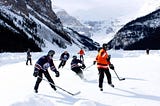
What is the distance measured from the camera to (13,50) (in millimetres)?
116875

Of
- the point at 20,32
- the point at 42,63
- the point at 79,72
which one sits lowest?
the point at 79,72

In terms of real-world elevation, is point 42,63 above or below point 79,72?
above

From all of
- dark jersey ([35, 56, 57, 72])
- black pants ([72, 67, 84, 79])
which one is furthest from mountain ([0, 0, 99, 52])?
dark jersey ([35, 56, 57, 72])

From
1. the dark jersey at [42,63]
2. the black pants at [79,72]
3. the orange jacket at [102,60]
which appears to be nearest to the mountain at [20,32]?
the black pants at [79,72]

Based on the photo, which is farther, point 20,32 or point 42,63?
point 20,32

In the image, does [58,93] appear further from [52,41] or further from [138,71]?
[52,41]

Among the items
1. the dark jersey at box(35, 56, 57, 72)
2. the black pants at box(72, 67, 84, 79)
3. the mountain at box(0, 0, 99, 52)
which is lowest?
the black pants at box(72, 67, 84, 79)

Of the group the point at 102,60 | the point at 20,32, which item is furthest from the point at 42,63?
the point at 20,32

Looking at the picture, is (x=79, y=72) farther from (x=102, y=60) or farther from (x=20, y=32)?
(x=20, y=32)

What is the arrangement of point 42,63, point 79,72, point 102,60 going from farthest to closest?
point 79,72 < point 102,60 < point 42,63

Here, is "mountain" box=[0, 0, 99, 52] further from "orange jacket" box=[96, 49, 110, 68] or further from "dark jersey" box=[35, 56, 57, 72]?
"orange jacket" box=[96, 49, 110, 68]

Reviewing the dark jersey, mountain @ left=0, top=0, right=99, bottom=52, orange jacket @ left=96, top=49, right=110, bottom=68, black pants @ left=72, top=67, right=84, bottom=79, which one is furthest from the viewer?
mountain @ left=0, top=0, right=99, bottom=52

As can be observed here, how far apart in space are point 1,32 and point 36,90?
105 meters

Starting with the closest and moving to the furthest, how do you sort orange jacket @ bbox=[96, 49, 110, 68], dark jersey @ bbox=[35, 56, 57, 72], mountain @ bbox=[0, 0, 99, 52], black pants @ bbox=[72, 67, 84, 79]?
dark jersey @ bbox=[35, 56, 57, 72] < orange jacket @ bbox=[96, 49, 110, 68] < black pants @ bbox=[72, 67, 84, 79] < mountain @ bbox=[0, 0, 99, 52]
